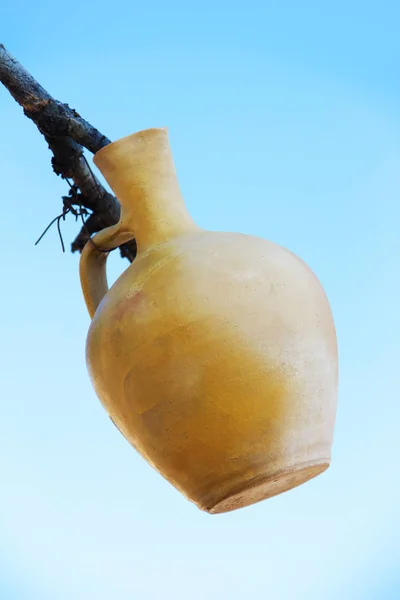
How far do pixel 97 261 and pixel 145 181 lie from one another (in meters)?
0.09

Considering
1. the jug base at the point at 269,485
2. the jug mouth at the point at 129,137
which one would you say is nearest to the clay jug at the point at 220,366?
the jug base at the point at 269,485

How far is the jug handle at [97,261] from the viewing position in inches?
42.2

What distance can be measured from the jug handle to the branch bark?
33 millimetres

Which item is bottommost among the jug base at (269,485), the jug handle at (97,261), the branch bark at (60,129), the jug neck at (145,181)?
the jug base at (269,485)

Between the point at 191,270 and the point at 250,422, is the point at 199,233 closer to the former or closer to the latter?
the point at 191,270

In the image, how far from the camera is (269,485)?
3.23ft

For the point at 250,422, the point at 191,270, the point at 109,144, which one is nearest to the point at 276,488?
the point at 250,422

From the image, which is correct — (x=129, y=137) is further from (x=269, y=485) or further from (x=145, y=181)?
(x=269, y=485)

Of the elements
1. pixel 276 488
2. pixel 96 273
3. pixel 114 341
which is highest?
pixel 96 273

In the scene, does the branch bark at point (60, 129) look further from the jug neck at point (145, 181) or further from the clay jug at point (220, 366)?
the clay jug at point (220, 366)

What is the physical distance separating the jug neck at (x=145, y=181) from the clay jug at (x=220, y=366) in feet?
0.16

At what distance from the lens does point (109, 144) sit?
1.08 meters

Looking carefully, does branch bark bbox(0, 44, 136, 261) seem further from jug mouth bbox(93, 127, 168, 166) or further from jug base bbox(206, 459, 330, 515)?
jug base bbox(206, 459, 330, 515)

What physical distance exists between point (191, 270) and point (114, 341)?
9cm
